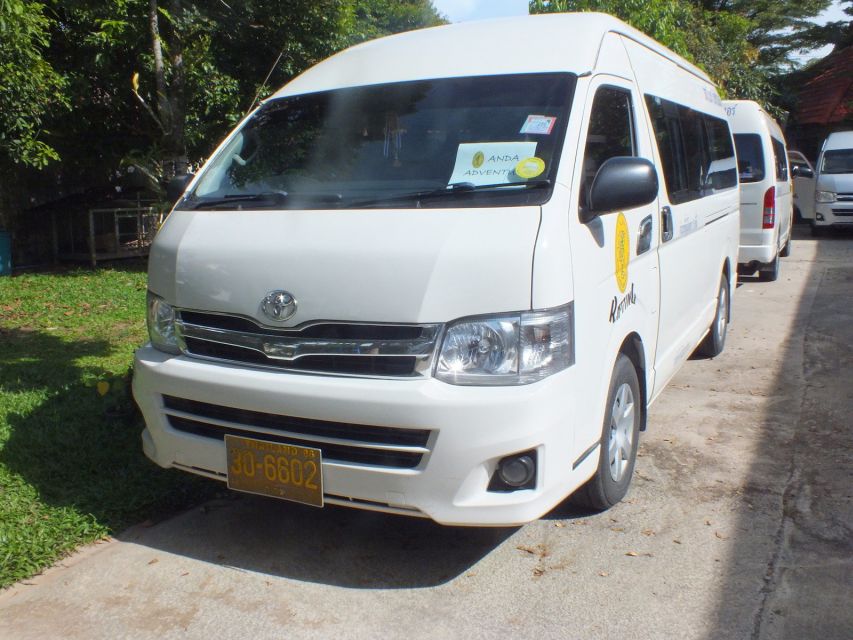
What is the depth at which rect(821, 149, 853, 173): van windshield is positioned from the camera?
17.1 meters

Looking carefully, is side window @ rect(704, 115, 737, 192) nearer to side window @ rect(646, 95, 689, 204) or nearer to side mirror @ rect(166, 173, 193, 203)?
side window @ rect(646, 95, 689, 204)

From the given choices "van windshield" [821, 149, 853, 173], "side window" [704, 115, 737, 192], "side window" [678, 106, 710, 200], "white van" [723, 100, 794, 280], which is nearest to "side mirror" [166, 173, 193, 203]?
"side window" [678, 106, 710, 200]

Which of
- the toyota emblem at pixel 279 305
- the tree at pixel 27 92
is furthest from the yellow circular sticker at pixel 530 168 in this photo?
the tree at pixel 27 92

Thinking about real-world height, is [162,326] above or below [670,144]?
below

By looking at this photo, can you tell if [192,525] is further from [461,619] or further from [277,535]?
[461,619]

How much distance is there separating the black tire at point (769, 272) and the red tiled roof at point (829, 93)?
541 inches

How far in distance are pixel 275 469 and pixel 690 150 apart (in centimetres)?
357

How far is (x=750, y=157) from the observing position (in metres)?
10.8

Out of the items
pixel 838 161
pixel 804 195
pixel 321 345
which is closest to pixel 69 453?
pixel 321 345

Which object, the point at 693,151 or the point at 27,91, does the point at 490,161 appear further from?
the point at 27,91

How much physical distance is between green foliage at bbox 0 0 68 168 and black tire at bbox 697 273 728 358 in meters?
6.59

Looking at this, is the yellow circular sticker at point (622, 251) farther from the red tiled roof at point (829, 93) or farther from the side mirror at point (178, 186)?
the red tiled roof at point (829, 93)

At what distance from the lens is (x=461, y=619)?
3.28 metres

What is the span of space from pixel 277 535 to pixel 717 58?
17.7 meters
